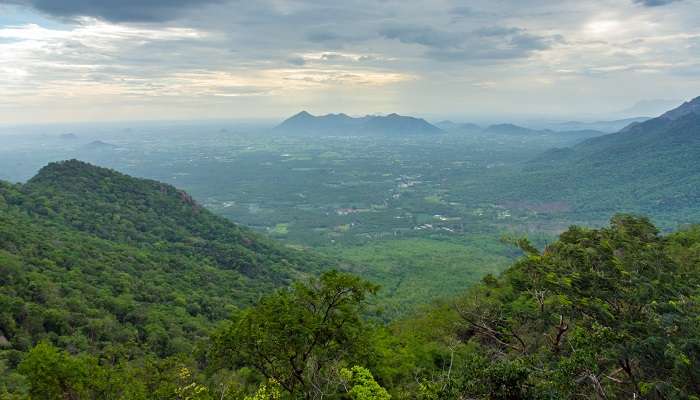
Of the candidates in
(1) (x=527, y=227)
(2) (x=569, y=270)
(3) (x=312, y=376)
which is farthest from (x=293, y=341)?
(1) (x=527, y=227)

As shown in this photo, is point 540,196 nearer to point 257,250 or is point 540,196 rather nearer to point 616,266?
point 257,250

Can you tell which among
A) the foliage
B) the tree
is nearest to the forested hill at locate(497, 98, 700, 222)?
the foliage

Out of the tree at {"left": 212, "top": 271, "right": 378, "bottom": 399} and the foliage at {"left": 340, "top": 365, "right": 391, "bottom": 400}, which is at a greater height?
the tree at {"left": 212, "top": 271, "right": 378, "bottom": 399}

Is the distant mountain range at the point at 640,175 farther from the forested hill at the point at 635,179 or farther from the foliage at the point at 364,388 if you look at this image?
the foliage at the point at 364,388

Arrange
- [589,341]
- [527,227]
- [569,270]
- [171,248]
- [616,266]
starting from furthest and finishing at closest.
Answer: [527,227], [171,248], [569,270], [616,266], [589,341]

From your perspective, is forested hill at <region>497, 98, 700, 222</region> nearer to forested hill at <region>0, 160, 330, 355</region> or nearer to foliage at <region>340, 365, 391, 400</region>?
forested hill at <region>0, 160, 330, 355</region>

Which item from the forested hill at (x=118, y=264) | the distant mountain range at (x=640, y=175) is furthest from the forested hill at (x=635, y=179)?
the forested hill at (x=118, y=264)

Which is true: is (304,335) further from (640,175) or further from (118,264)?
(640,175)
